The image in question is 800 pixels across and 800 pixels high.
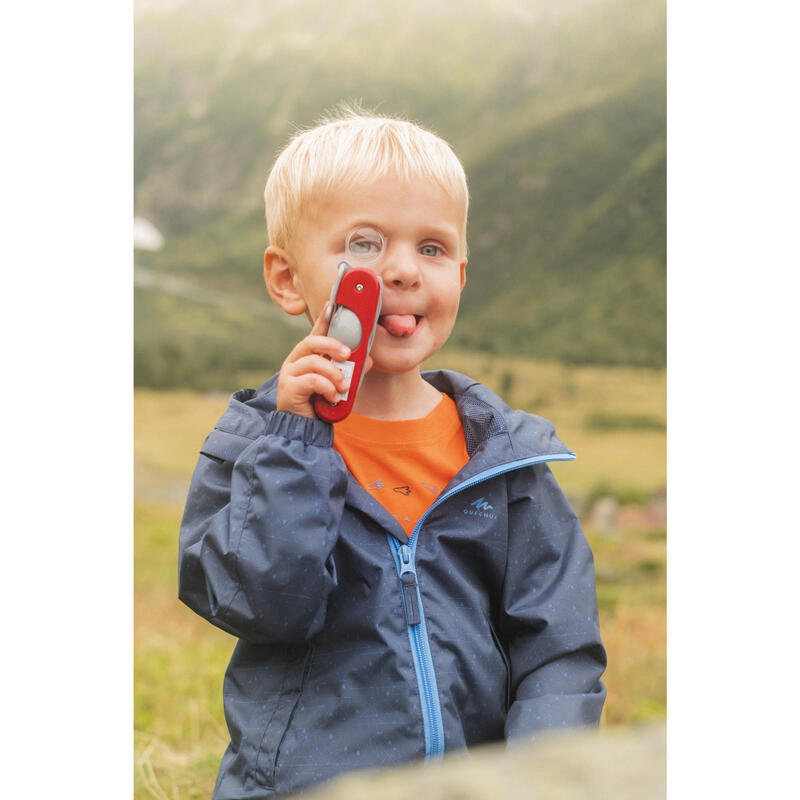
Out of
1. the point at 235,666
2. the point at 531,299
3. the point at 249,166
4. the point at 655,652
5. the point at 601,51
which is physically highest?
the point at 601,51

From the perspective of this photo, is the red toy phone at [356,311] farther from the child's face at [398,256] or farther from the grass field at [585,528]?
the grass field at [585,528]

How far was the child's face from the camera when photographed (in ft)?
5.45

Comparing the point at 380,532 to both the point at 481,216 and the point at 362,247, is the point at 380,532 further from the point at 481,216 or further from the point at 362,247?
the point at 481,216

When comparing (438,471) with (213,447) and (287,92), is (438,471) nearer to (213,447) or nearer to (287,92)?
(213,447)

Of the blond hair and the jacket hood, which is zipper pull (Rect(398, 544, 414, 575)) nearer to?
the jacket hood

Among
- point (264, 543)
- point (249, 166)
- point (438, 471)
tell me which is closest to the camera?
point (264, 543)

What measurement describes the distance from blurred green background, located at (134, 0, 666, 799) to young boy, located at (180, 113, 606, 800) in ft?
5.32

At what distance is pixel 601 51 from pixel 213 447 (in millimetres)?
3143

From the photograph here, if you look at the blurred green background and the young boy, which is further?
the blurred green background

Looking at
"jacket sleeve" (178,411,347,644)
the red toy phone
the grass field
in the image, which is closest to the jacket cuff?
"jacket sleeve" (178,411,347,644)

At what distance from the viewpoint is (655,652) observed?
10.5 ft

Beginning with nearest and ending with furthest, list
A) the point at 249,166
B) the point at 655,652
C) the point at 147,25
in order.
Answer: the point at 655,652 < the point at 147,25 < the point at 249,166

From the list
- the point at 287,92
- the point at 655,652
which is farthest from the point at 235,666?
the point at 287,92

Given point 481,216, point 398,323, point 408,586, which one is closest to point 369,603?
point 408,586
